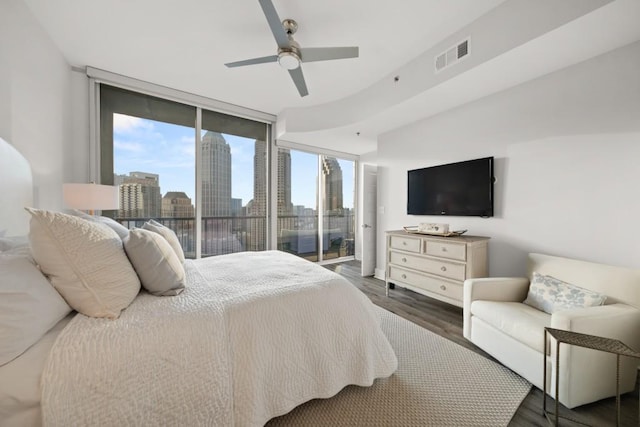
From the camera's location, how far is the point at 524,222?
2342mm

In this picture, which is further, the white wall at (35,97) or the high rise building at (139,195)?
the high rise building at (139,195)

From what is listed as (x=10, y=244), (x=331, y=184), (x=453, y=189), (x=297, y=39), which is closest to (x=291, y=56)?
(x=297, y=39)

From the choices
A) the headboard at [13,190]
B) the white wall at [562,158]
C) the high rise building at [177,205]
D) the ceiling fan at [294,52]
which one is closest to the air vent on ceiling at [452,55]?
the white wall at [562,158]

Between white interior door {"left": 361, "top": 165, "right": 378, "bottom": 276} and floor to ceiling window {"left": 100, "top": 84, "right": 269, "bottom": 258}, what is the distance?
1744mm

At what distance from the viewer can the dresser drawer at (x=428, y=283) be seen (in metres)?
2.45

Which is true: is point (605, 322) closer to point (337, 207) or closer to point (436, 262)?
point (436, 262)

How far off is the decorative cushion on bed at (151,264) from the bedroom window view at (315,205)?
3.14 m

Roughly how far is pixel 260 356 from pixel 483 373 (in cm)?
161

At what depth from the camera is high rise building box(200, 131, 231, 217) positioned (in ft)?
11.8

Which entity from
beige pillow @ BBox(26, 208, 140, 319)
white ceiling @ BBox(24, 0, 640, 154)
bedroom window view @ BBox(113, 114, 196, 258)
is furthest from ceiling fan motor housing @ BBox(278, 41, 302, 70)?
bedroom window view @ BBox(113, 114, 196, 258)

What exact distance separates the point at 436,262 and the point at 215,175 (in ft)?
10.9

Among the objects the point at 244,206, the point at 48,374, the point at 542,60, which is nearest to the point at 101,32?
the point at 244,206

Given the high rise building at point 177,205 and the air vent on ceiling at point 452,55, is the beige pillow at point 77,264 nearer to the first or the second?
the high rise building at point 177,205

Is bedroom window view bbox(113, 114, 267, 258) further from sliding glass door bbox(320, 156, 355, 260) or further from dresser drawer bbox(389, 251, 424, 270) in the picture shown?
dresser drawer bbox(389, 251, 424, 270)
